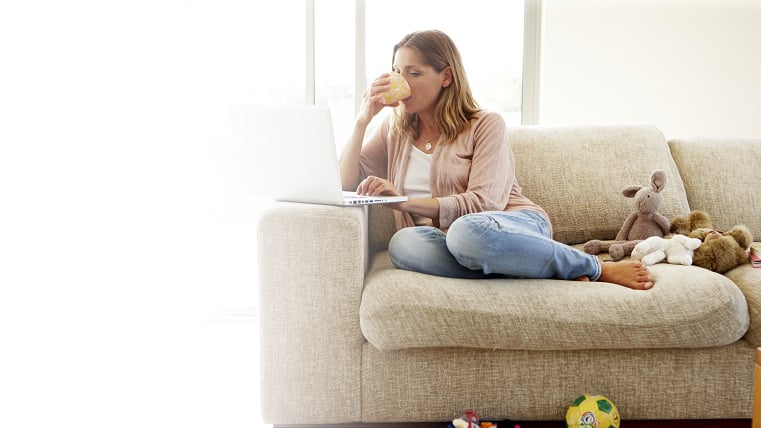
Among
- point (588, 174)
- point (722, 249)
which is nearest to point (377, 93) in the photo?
point (588, 174)

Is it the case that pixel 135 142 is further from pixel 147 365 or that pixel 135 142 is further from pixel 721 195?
pixel 721 195

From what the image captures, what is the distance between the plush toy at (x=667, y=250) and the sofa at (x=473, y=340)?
0.16 meters

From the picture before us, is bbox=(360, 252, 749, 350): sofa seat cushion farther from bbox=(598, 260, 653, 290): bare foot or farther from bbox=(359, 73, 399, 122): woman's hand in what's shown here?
bbox=(359, 73, 399, 122): woman's hand

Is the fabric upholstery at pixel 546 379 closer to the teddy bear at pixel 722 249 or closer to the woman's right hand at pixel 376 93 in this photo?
the teddy bear at pixel 722 249

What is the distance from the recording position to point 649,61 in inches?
106

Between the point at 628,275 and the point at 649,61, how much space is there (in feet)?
4.51

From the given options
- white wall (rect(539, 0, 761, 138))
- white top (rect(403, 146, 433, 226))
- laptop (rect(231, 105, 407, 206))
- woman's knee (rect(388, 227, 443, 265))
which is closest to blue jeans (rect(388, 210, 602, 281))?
woman's knee (rect(388, 227, 443, 265))

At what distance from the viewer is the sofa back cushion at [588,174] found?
82.5 inches

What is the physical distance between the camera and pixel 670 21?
2.68 m

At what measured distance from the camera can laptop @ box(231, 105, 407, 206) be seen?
1523 millimetres

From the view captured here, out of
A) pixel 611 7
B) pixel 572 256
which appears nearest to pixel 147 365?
pixel 572 256

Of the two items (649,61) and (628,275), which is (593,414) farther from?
(649,61)

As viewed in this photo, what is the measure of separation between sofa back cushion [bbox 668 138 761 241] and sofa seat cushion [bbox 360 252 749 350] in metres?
0.68

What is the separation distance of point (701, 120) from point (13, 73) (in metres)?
2.42
